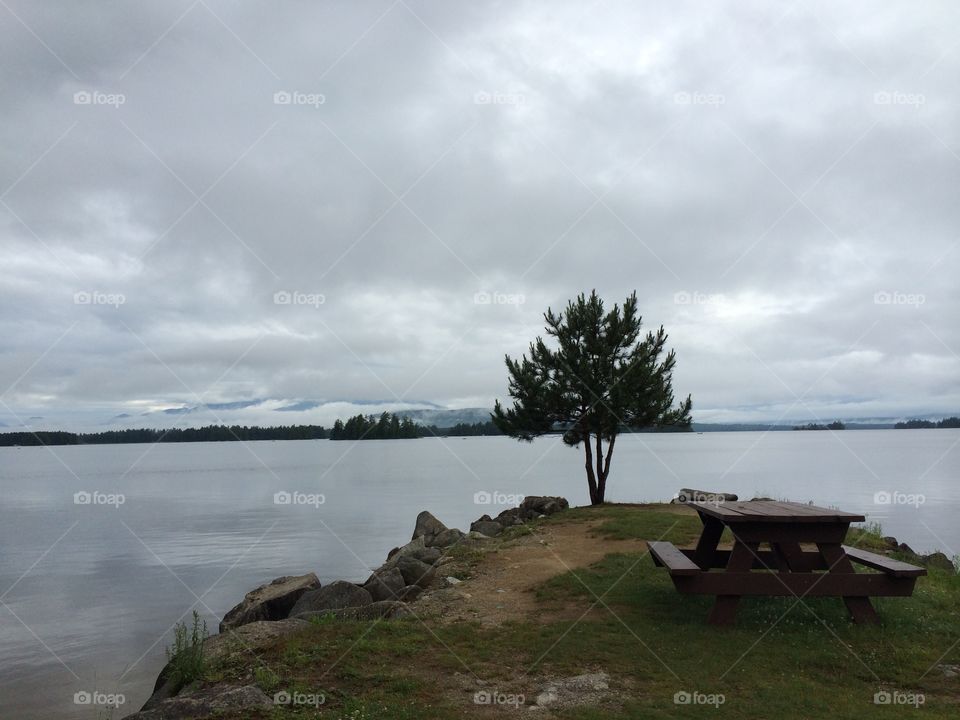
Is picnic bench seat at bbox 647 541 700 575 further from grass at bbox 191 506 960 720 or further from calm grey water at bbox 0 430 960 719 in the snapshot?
calm grey water at bbox 0 430 960 719

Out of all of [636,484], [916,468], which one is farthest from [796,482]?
[916,468]

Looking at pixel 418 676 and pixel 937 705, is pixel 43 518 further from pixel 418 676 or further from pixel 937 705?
pixel 937 705

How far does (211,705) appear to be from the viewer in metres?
5.95

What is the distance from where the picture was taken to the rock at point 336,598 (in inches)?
418

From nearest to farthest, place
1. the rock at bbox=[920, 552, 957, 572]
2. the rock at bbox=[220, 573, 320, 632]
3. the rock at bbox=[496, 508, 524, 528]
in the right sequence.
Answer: the rock at bbox=[220, 573, 320, 632] → the rock at bbox=[920, 552, 957, 572] → the rock at bbox=[496, 508, 524, 528]

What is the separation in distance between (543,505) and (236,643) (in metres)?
16.5

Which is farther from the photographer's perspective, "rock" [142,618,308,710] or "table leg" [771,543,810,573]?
"table leg" [771,543,810,573]

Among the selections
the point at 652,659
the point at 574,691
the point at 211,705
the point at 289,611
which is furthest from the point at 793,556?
the point at 289,611

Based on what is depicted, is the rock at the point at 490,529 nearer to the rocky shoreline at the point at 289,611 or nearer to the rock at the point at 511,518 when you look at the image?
the rock at the point at 511,518

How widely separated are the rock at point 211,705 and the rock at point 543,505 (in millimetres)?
17276
